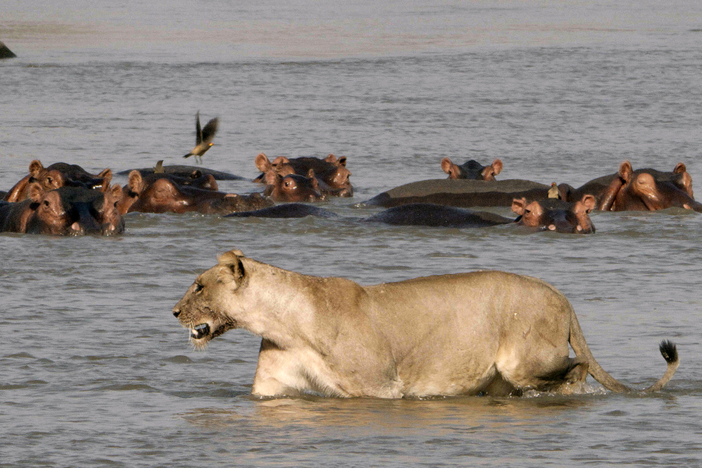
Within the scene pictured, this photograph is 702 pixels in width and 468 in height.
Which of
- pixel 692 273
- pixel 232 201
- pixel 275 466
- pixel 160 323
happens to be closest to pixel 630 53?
pixel 232 201

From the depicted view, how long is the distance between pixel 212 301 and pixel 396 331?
34.0 inches

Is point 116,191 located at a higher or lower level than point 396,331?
higher

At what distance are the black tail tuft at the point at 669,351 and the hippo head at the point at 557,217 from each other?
5.25 meters

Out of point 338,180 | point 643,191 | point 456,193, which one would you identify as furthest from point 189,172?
point 643,191

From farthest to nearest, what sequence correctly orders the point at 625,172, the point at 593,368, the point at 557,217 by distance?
the point at 625,172, the point at 557,217, the point at 593,368

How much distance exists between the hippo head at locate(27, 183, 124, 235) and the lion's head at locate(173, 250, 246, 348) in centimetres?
518

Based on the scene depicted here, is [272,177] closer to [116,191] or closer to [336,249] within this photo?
[116,191]

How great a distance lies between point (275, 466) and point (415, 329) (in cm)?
126

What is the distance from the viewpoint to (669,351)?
6.34 meters

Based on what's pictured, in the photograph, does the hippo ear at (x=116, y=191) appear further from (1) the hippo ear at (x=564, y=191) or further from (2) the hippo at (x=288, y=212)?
(1) the hippo ear at (x=564, y=191)

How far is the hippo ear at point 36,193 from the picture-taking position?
11.4 metres

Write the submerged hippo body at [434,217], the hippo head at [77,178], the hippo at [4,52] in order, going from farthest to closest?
the hippo at [4,52], the hippo head at [77,178], the submerged hippo body at [434,217]

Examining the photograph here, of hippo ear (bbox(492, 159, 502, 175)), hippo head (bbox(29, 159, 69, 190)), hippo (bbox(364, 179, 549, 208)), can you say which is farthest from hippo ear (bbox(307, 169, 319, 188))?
hippo head (bbox(29, 159, 69, 190))

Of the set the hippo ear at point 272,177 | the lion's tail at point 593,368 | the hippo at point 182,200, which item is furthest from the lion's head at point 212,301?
the hippo ear at point 272,177
